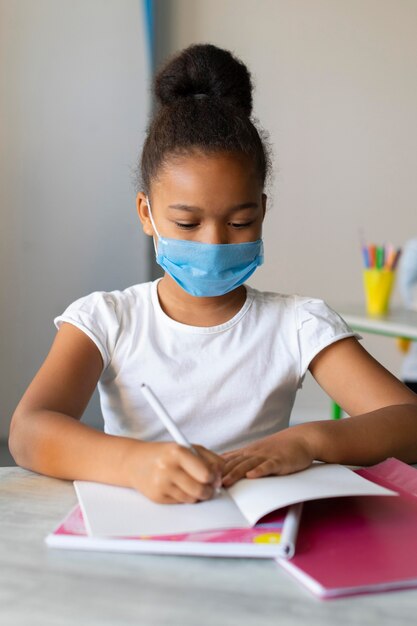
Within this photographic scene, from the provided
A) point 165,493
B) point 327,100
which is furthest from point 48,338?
point 165,493

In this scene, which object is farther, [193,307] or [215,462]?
[193,307]

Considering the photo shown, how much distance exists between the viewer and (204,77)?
1283 mm

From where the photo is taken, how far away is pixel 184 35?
3422 mm

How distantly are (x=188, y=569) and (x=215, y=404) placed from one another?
58 centimetres

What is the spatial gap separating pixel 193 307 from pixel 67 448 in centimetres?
41

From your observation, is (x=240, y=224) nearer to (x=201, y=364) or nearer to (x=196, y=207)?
(x=196, y=207)

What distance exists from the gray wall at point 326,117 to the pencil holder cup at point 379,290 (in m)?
0.79

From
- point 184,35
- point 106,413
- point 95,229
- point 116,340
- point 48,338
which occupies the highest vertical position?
point 184,35

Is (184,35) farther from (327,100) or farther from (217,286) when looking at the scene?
(217,286)

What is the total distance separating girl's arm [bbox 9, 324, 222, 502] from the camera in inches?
30.8

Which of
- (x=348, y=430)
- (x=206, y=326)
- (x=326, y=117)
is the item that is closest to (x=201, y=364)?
(x=206, y=326)

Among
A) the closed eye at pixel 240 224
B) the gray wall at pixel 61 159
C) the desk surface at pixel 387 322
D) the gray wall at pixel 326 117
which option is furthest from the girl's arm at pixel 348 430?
the gray wall at pixel 326 117

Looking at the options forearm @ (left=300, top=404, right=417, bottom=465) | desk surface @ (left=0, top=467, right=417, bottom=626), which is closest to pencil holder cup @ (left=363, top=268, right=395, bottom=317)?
forearm @ (left=300, top=404, right=417, bottom=465)

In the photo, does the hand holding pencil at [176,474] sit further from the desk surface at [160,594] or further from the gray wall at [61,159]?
the gray wall at [61,159]
